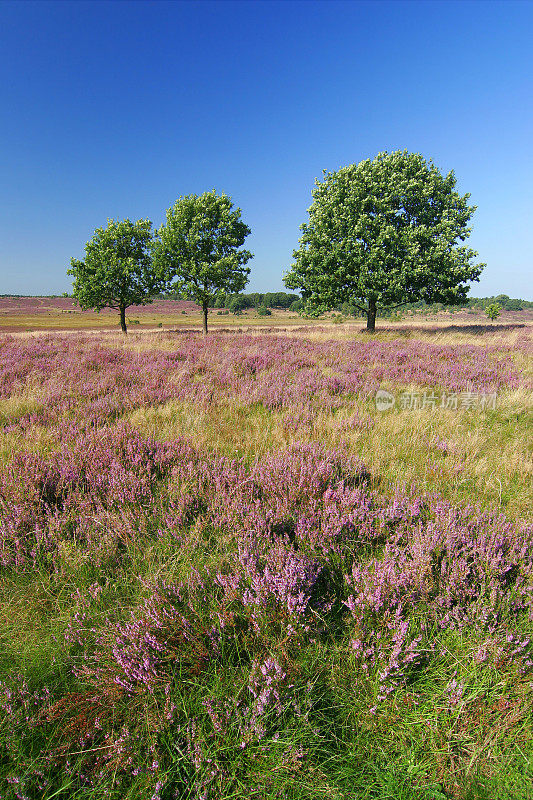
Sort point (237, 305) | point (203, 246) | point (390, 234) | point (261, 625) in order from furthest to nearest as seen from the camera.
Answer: point (237, 305) → point (203, 246) → point (390, 234) → point (261, 625)

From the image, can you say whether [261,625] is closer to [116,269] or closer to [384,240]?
[384,240]

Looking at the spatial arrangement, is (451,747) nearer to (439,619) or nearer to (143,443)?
(439,619)

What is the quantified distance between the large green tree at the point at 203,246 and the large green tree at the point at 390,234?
8.22 m

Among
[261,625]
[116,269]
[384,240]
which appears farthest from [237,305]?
[261,625]

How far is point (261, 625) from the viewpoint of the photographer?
5.51 ft

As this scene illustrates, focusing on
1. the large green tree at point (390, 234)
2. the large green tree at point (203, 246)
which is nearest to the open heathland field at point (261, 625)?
the large green tree at point (390, 234)

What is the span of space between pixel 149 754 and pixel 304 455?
7.80 ft

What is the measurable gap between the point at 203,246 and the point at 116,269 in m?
9.09

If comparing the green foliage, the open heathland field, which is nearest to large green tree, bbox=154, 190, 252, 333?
the open heathland field

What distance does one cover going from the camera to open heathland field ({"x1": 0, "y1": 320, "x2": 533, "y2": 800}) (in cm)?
125

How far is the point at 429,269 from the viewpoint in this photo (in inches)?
742

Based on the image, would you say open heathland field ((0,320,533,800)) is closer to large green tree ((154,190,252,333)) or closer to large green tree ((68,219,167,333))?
large green tree ((154,190,252,333))

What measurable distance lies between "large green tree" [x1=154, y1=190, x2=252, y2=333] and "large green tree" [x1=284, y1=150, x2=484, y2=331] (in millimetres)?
8219

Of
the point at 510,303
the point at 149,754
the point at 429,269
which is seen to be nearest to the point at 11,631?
the point at 149,754
